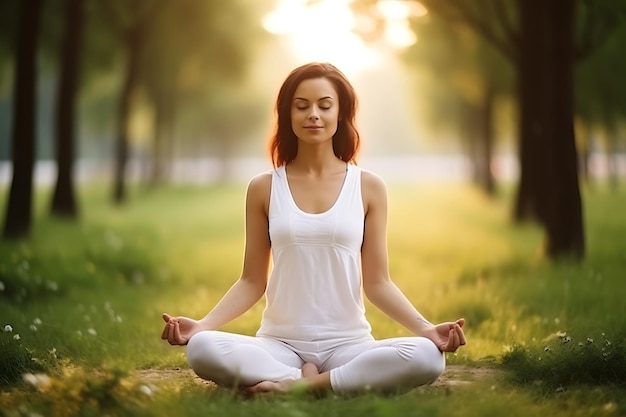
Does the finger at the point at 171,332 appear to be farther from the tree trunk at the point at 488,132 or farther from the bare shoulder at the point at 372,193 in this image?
the tree trunk at the point at 488,132

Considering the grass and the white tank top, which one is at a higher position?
the white tank top

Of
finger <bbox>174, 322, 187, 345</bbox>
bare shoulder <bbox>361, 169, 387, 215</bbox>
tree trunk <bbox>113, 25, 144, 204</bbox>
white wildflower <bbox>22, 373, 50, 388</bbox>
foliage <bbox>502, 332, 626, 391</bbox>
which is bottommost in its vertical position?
foliage <bbox>502, 332, 626, 391</bbox>

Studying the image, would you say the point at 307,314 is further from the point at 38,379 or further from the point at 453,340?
the point at 38,379

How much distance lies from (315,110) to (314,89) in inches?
5.0

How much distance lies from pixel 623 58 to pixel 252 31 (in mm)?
14431

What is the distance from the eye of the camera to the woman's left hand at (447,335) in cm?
482

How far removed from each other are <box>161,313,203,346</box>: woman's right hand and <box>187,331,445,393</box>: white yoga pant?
7 centimetres

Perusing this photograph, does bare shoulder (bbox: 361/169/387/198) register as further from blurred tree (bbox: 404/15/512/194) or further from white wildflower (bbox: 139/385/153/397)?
blurred tree (bbox: 404/15/512/194)

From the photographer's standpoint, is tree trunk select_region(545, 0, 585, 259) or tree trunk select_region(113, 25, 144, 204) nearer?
tree trunk select_region(545, 0, 585, 259)

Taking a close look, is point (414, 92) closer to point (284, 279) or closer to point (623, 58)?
point (623, 58)

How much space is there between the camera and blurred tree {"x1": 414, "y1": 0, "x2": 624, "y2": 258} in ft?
35.8

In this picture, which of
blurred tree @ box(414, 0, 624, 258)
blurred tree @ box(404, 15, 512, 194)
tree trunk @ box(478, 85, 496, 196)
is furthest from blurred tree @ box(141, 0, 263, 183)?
blurred tree @ box(414, 0, 624, 258)

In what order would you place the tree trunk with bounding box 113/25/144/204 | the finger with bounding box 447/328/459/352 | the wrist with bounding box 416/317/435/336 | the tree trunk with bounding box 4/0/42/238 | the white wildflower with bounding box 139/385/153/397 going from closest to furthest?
the white wildflower with bounding box 139/385/153/397 → the finger with bounding box 447/328/459/352 → the wrist with bounding box 416/317/435/336 → the tree trunk with bounding box 4/0/42/238 → the tree trunk with bounding box 113/25/144/204

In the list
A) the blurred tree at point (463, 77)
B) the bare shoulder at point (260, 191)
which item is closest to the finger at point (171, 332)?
the bare shoulder at point (260, 191)
